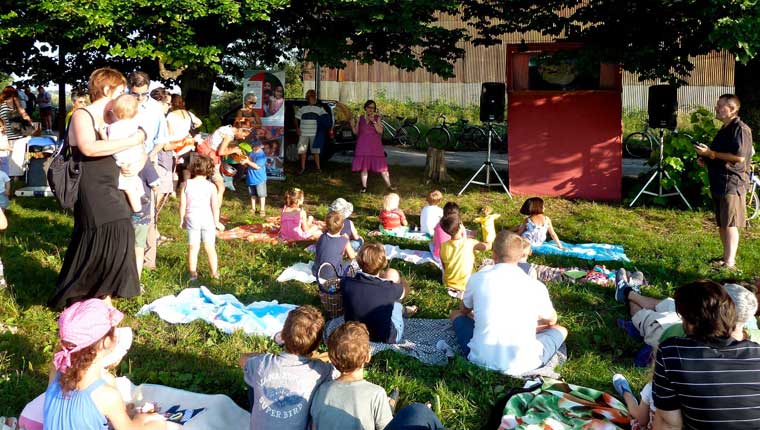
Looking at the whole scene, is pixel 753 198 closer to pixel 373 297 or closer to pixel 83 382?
pixel 373 297

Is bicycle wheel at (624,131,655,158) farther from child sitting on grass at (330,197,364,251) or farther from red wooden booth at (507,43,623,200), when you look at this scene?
child sitting on grass at (330,197,364,251)

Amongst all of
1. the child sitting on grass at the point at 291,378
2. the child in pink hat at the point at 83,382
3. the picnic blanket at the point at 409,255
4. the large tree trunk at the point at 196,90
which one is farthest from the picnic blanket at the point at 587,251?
the large tree trunk at the point at 196,90

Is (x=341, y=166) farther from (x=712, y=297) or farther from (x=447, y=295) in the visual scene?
(x=712, y=297)

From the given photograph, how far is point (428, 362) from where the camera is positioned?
5.61m

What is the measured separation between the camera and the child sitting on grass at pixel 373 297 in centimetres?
573

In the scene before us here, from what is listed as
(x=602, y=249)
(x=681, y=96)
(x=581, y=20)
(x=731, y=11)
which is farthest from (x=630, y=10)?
(x=681, y=96)

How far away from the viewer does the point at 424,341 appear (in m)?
6.07

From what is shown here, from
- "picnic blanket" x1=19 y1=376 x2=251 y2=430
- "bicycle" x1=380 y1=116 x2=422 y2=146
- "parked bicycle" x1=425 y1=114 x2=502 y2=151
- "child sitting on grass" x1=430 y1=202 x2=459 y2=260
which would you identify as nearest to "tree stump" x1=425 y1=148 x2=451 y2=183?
"child sitting on grass" x1=430 y1=202 x2=459 y2=260

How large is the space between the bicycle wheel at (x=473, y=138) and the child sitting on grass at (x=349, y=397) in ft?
54.1

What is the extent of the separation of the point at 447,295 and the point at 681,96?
995 inches

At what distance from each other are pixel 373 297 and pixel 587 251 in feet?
14.4

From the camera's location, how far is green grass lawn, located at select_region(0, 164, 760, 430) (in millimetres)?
5176

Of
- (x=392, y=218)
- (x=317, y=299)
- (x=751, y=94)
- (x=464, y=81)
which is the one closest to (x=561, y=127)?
(x=751, y=94)

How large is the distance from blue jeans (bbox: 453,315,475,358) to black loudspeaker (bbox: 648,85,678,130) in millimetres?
7356
